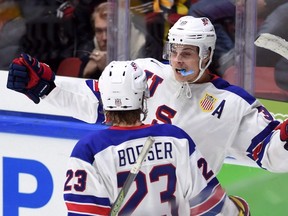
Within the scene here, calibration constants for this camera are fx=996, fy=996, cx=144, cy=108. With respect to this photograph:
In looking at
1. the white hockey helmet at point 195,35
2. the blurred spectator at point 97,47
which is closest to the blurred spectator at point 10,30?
the blurred spectator at point 97,47

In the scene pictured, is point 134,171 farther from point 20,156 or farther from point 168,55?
point 20,156

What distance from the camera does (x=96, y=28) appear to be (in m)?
5.09

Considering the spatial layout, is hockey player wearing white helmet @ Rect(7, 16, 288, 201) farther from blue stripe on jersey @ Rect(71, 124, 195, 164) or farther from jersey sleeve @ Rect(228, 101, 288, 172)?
blue stripe on jersey @ Rect(71, 124, 195, 164)

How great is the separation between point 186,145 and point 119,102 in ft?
0.87

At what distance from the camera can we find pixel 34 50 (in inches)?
208

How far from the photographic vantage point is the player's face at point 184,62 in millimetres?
3840

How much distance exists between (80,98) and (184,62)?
0.49 metres

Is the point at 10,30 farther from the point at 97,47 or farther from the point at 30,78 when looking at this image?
the point at 30,78

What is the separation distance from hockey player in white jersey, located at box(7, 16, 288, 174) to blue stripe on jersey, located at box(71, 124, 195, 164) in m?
0.55

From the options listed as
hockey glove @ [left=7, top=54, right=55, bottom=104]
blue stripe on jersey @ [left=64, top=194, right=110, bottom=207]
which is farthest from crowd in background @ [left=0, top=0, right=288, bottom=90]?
blue stripe on jersey @ [left=64, top=194, right=110, bottom=207]

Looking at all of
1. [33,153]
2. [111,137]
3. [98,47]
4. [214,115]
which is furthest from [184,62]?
[33,153]

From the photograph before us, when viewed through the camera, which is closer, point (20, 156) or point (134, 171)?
point (134, 171)

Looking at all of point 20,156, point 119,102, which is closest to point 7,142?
point 20,156

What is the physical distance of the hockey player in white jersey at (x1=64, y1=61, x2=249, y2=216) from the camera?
3.26 m
